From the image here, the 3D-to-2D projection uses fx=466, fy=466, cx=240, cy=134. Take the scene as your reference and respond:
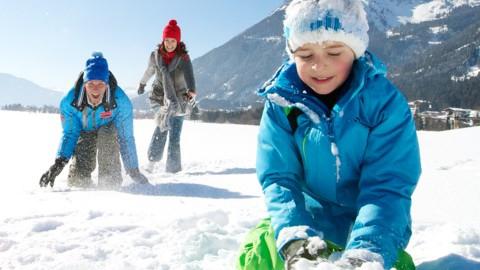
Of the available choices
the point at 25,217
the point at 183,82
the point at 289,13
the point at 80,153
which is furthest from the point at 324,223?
the point at 183,82

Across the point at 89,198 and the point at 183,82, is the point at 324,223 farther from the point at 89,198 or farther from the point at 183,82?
the point at 183,82

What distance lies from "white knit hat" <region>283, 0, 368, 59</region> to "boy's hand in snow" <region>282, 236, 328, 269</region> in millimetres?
835

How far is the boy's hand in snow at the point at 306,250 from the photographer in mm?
1675

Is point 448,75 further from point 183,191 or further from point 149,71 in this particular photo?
point 183,191

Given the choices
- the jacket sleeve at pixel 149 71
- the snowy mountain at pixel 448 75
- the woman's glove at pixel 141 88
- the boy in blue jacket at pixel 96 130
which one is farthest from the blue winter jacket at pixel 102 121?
the snowy mountain at pixel 448 75

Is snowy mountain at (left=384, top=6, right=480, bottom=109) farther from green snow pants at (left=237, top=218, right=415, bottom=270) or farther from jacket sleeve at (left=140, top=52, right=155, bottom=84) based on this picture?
green snow pants at (left=237, top=218, right=415, bottom=270)

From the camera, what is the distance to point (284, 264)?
1.80 m

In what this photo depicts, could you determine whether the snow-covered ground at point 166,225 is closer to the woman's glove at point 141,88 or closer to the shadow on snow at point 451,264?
the shadow on snow at point 451,264

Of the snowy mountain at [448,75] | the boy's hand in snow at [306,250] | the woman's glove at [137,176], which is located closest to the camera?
the boy's hand in snow at [306,250]

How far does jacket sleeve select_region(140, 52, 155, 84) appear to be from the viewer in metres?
6.32

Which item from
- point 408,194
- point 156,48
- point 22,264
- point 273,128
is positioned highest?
point 156,48

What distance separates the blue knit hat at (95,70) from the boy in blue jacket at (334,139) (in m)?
2.78

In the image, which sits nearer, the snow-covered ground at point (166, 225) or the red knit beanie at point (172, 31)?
the snow-covered ground at point (166, 225)

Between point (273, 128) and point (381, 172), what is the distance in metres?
0.52
